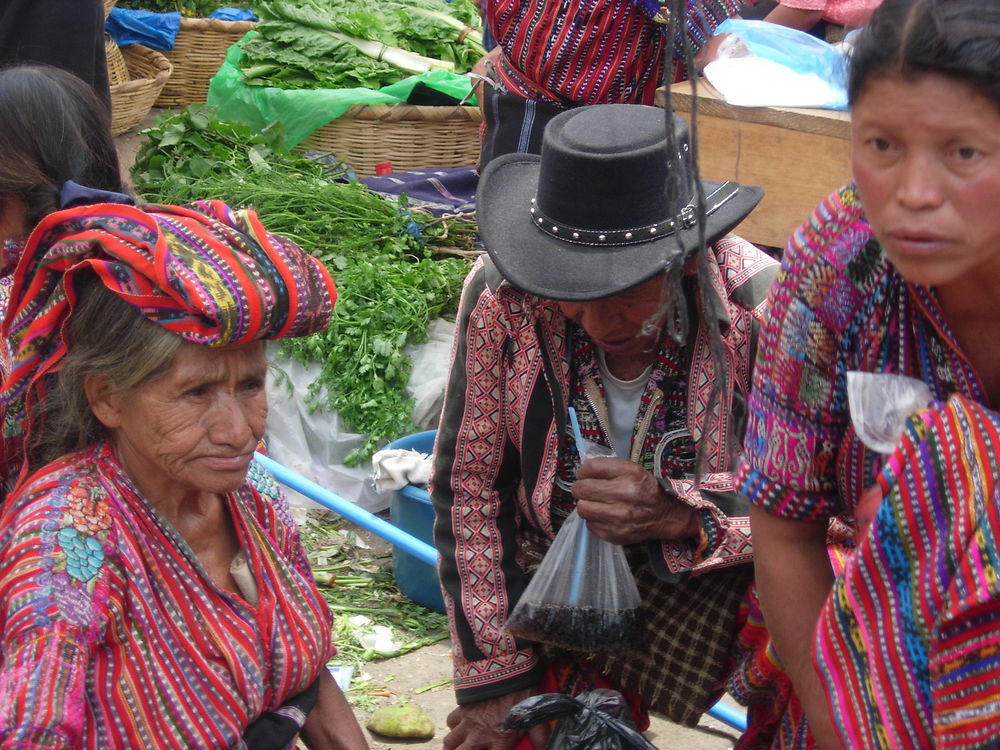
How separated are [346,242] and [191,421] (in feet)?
10.3

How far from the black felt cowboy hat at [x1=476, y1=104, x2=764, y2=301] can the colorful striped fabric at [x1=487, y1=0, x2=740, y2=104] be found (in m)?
1.25

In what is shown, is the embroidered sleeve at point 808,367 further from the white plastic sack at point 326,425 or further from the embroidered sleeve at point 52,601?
the white plastic sack at point 326,425

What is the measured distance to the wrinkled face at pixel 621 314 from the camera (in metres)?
2.15

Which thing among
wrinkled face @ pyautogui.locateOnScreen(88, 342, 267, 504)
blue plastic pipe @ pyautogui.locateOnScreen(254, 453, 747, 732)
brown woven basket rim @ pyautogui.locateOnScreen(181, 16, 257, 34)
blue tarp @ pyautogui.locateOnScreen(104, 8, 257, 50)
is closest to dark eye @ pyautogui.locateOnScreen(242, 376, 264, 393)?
wrinkled face @ pyautogui.locateOnScreen(88, 342, 267, 504)

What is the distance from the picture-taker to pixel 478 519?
8.17ft

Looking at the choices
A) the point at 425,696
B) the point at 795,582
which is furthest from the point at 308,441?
the point at 795,582

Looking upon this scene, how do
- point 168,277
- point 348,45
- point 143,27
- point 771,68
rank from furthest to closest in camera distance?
point 143,27 < point 348,45 < point 771,68 < point 168,277

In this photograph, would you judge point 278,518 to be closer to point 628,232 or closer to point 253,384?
point 253,384

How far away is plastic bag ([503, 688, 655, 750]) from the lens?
2.06 meters

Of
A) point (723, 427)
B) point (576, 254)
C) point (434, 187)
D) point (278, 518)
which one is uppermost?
point (576, 254)

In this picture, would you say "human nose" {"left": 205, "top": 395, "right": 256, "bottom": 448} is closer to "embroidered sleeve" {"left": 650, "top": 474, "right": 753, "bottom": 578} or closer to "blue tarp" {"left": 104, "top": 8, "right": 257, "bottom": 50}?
"embroidered sleeve" {"left": 650, "top": 474, "right": 753, "bottom": 578}

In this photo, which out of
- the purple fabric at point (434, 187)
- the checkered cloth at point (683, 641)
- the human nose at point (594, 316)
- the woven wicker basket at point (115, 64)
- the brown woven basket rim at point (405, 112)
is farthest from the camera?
the woven wicker basket at point (115, 64)

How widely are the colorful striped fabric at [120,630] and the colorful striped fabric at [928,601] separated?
102 centimetres

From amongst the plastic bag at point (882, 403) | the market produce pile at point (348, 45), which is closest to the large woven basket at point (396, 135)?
the market produce pile at point (348, 45)
